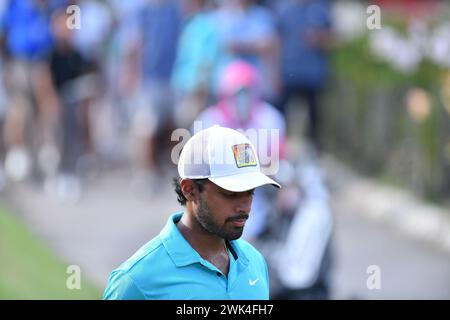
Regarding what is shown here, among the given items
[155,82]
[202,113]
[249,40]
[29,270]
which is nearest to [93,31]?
[155,82]

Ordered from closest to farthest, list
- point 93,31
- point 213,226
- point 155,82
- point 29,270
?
1. point 213,226
2. point 29,270
3. point 155,82
4. point 93,31

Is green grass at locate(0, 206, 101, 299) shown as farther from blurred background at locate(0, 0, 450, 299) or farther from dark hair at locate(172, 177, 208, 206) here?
dark hair at locate(172, 177, 208, 206)

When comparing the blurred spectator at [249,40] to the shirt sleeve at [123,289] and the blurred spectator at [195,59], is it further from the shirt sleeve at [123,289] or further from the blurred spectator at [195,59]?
the shirt sleeve at [123,289]

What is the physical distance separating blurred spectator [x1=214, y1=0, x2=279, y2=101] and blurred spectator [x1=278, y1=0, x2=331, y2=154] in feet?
1.17

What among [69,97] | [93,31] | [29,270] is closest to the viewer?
[29,270]

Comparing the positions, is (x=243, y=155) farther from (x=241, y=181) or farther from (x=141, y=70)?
(x=141, y=70)

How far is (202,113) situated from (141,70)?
6.70 ft

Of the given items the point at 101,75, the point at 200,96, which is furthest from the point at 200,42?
the point at 101,75

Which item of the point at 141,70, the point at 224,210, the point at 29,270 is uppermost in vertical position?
the point at 141,70

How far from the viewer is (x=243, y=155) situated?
463 centimetres

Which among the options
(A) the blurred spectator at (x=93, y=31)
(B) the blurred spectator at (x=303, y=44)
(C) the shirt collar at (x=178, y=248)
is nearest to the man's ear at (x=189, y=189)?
(C) the shirt collar at (x=178, y=248)

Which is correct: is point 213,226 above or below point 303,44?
below

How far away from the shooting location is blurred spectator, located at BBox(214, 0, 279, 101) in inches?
458

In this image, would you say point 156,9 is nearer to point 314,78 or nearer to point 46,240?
point 314,78
